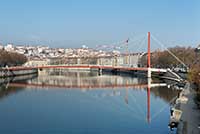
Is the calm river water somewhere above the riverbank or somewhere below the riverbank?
below

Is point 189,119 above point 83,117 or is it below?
above

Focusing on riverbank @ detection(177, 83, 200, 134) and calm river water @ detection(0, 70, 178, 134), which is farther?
calm river water @ detection(0, 70, 178, 134)

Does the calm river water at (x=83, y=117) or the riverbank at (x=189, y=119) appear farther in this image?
the calm river water at (x=83, y=117)

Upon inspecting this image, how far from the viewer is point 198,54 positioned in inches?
790

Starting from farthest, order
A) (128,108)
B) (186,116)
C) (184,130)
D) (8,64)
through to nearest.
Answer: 1. (8,64)
2. (128,108)
3. (186,116)
4. (184,130)

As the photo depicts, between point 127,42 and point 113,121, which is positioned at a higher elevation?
point 127,42

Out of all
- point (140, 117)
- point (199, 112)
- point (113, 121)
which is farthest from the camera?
point (140, 117)

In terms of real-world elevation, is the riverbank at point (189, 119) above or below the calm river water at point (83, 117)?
above

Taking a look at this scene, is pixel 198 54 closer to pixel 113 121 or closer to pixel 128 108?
pixel 128 108

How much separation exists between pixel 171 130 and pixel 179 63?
48.7 feet

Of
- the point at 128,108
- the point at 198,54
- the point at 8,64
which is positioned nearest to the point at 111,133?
the point at 128,108

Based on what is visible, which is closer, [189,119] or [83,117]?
[189,119]

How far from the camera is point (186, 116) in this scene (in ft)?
19.9

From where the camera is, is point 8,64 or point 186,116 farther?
point 8,64
